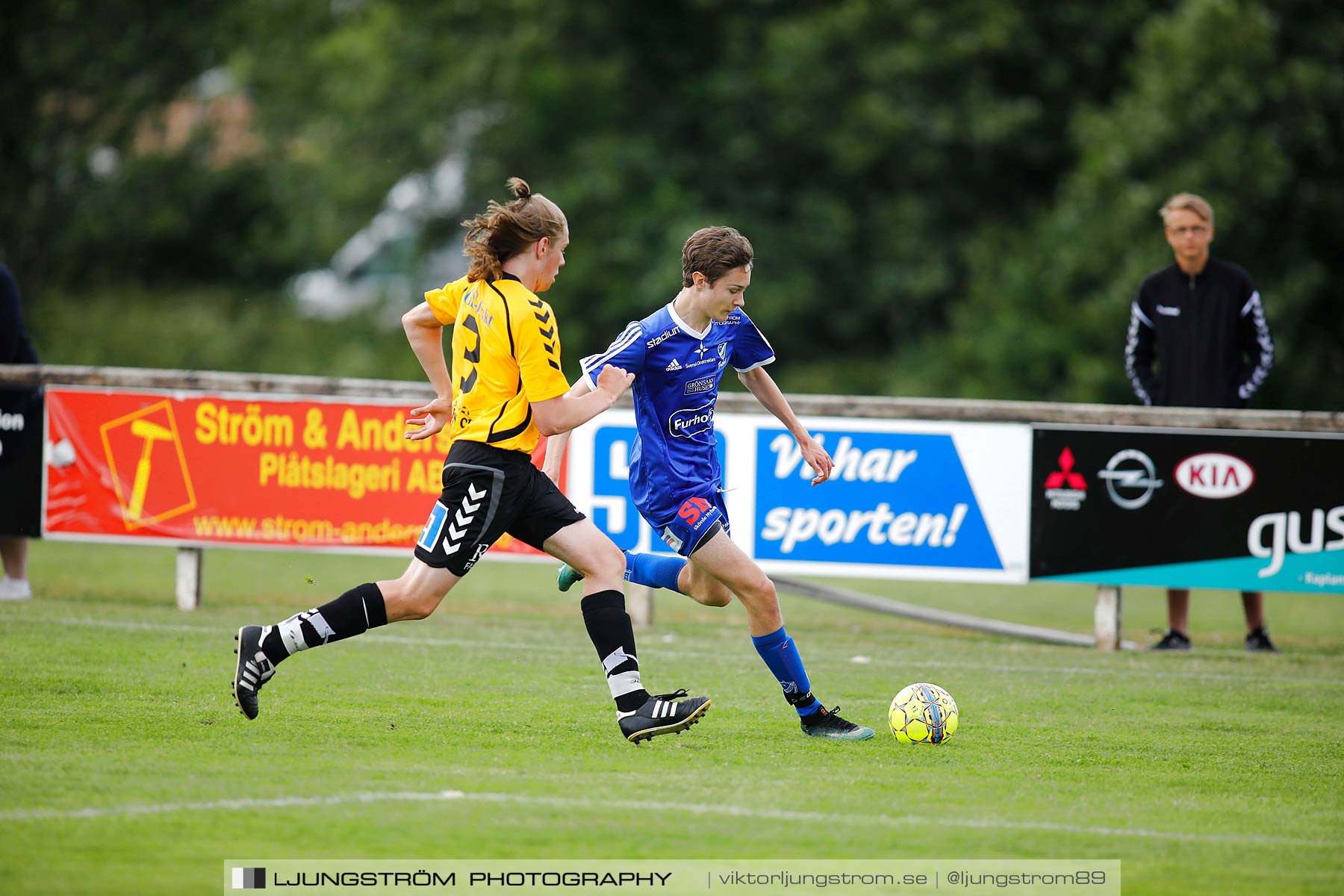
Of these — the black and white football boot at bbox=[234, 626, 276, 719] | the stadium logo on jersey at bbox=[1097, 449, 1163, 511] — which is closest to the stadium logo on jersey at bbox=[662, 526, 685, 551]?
the black and white football boot at bbox=[234, 626, 276, 719]

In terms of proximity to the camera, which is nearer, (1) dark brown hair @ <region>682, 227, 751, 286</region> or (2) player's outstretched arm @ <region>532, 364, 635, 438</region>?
(2) player's outstretched arm @ <region>532, 364, 635, 438</region>

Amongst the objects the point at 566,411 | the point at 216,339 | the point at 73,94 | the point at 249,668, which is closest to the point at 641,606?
the point at 249,668

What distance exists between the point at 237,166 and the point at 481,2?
27.9 feet

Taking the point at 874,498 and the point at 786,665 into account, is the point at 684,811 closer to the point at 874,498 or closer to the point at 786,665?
the point at 786,665

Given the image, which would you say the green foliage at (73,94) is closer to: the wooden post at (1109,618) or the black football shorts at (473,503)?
the wooden post at (1109,618)

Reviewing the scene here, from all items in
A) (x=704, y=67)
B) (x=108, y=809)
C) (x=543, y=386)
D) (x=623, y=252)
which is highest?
(x=704, y=67)

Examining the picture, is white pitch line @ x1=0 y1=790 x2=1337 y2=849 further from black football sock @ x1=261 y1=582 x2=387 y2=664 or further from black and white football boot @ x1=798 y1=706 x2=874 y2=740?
black and white football boot @ x1=798 y1=706 x2=874 y2=740

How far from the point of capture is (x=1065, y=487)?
30.6 feet

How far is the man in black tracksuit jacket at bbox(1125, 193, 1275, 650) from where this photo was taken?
→ 9.38m

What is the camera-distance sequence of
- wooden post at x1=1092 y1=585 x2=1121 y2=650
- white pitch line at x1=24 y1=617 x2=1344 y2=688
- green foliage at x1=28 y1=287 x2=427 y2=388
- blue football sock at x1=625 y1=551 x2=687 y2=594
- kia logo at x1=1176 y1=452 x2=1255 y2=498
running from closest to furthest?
blue football sock at x1=625 y1=551 x2=687 y2=594 → white pitch line at x1=24 y1=617 x2=1344 y2=688 → kia logo at x1=1176 y1=452 x2=1255 y2=498 → wooden post at x1=1092 y1=585 x2=1121 y2=650 → green foliage at x1=28 y1=287 x2=427 y2=388

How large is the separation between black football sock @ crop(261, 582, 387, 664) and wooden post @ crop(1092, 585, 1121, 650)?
5.35 m

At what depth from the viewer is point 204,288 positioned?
1198 inches

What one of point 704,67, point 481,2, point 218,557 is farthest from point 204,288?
point 218,557

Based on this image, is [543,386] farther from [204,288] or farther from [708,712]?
[204,288]
